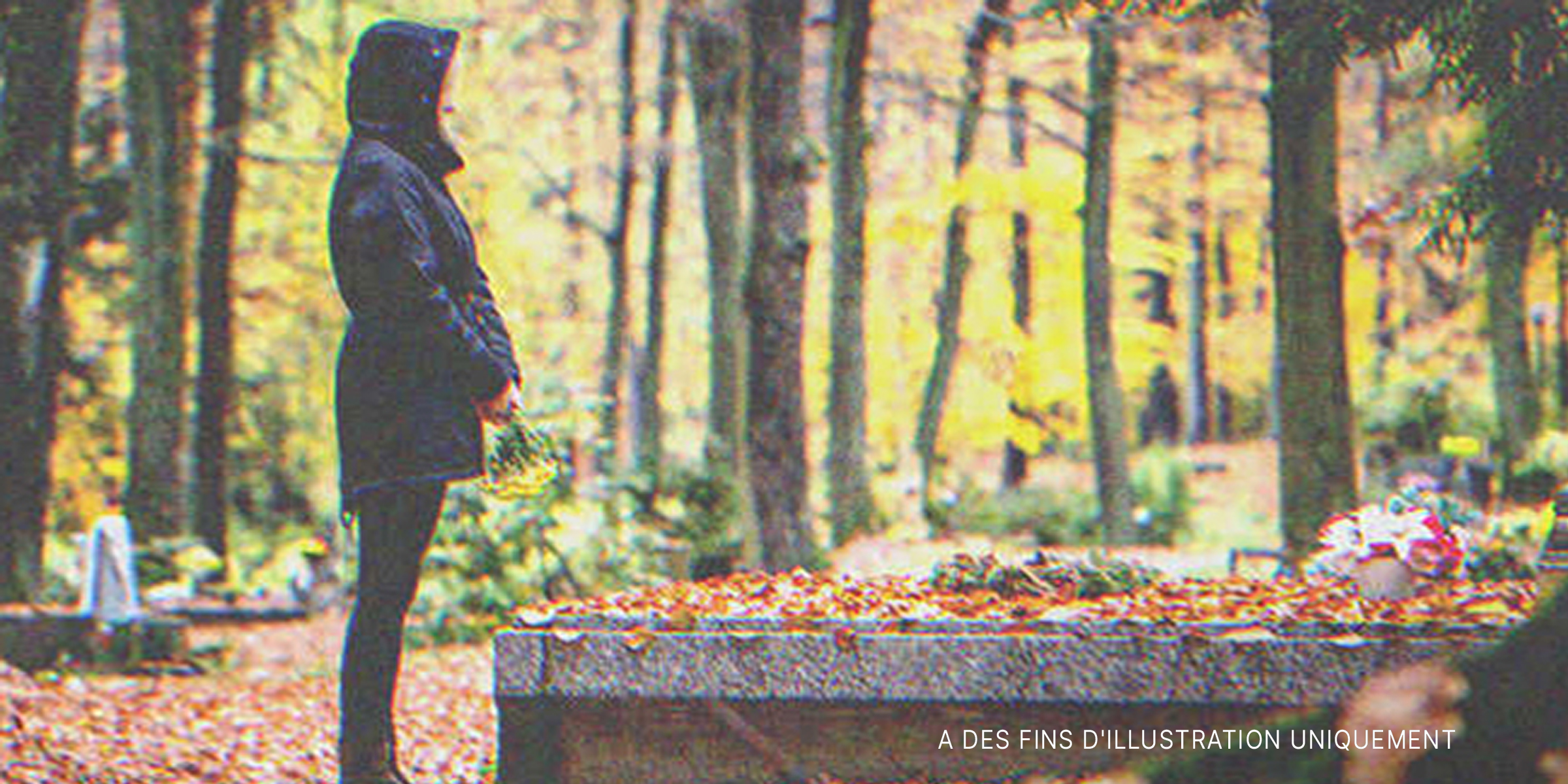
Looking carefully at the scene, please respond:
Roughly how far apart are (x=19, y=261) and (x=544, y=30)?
17.8 meters

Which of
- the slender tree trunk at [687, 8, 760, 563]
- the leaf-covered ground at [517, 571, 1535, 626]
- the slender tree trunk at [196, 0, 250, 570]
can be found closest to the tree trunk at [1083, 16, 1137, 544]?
the slender tree trunk at [687, 8, 760, 563]

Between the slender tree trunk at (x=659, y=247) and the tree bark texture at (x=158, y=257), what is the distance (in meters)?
8.60

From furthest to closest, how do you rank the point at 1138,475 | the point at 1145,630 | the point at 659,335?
1. the point at 1138,475
2. the point at 659,335
3. the point at 1145,630

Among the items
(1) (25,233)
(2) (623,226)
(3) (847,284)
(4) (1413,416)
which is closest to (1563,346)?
(4) (1413,416)

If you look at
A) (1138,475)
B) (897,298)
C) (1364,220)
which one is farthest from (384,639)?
(897,298)

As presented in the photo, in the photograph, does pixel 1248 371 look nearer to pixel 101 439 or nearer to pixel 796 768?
pixel 101 439

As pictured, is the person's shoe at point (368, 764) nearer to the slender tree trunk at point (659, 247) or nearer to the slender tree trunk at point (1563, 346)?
the slender tree trunk at point (659, 247)

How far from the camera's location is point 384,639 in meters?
5.14

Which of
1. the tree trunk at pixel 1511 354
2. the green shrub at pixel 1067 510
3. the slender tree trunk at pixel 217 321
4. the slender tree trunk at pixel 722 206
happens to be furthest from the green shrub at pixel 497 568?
the tree trunk at pixel 1511 354

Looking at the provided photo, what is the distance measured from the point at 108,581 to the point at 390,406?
6763 millimetres

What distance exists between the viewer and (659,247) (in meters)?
25.4

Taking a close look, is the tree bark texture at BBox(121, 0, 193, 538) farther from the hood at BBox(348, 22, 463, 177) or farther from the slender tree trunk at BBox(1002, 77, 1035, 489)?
the slender tree trunk at BBox(1002, 77, 1035, 489)

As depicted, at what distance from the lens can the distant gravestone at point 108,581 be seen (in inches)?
433

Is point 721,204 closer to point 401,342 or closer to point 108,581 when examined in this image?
point 108,581
